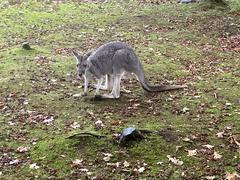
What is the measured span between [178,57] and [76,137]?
6326 mm

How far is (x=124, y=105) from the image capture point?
962 centimetres

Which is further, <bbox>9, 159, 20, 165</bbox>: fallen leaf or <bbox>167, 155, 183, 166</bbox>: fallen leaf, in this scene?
<bbox>9, 159, 20, 165</bbox>: fallen leaf

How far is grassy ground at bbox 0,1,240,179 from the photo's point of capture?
7254mm

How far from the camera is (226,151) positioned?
24.6 feet

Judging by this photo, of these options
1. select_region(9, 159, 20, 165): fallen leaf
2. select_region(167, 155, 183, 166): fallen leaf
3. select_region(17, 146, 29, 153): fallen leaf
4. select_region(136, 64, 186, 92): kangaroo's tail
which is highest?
select_region(136, 64, 186, 92): kangaroo's tail

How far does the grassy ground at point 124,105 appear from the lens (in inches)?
286

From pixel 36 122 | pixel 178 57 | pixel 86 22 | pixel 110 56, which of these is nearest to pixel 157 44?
pixel 178 57

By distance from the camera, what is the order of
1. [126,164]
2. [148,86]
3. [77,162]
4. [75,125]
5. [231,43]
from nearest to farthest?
1. [126,164]
2. [77,162]
3. [75,125]
4. [148,86]
5. [231,43]

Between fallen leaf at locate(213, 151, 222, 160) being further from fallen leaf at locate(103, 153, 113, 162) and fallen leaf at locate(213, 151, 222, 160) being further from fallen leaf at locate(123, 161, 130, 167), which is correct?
fallen leaf at locate(103, 153, 113, 162)

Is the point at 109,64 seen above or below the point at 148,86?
above

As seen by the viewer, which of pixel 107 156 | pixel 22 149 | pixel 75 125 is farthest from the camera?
pixel 75 125

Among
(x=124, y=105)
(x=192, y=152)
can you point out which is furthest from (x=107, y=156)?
(x=124, y=105)

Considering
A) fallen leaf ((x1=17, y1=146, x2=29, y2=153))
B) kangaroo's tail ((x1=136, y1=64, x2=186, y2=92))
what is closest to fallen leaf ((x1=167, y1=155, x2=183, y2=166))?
fallen leaf ((x1=17, y1=146, x2=29, y2=153))

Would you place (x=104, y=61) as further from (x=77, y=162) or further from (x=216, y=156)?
(x=216, y=156)
